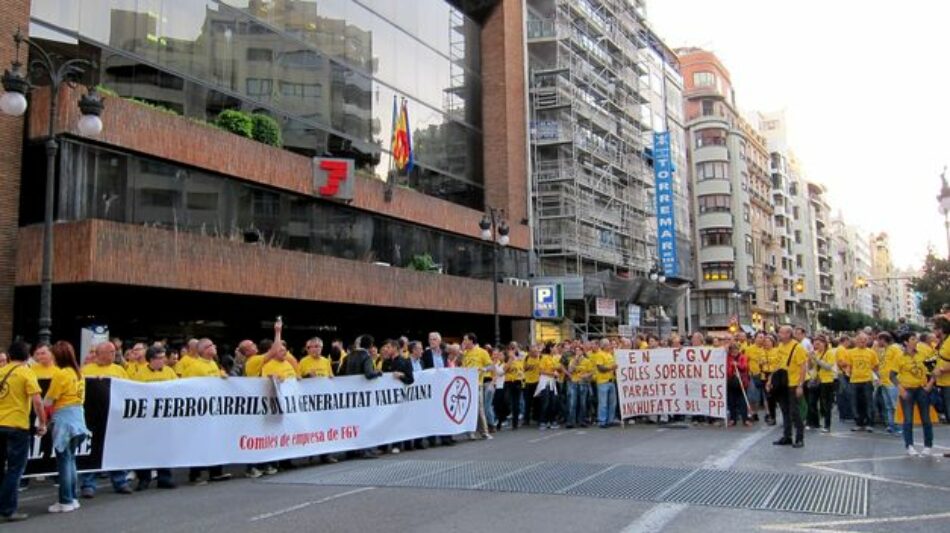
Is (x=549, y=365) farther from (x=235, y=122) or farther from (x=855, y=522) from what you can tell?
(x=235, y=122)

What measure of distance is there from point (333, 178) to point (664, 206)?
110 ft

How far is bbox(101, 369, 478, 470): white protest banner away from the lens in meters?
10.4

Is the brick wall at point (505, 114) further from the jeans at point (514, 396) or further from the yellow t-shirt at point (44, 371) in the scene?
the yellow t-shirt at point (44, 371)

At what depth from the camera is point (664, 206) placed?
5403cm

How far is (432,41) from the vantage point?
34250mm

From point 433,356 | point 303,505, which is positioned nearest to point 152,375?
point 303,505

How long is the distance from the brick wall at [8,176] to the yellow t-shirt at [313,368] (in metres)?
8.13

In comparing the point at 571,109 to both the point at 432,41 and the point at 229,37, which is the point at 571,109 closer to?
the point at 432,41

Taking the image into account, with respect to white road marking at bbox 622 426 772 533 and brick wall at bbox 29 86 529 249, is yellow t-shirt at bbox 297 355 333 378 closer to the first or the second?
white road marking at bbox 622 426 772 533

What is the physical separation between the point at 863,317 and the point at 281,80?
106 meters

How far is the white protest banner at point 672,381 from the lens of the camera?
17.3m

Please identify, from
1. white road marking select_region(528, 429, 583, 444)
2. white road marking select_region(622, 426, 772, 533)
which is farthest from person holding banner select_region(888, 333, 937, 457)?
A: white road marking select_region(528, 429, 583, 444)

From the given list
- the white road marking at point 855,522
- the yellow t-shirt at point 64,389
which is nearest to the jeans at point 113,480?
the yellow t-shirt at point 64,389

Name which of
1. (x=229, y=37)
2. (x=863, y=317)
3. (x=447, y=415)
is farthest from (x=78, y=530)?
(x=863, y=317)
